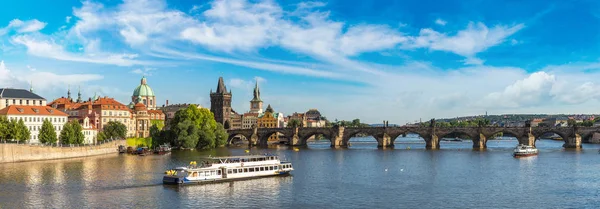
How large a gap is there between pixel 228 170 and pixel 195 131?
67846 millimetres

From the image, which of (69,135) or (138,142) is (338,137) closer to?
(138,142)

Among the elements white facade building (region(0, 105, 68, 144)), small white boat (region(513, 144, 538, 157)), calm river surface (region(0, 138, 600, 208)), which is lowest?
calm river surface (region(0, 138, 600, 208))

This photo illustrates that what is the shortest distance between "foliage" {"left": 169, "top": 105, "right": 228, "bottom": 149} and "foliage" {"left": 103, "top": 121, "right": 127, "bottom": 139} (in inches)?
376

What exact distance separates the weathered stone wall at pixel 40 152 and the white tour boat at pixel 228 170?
106 feet

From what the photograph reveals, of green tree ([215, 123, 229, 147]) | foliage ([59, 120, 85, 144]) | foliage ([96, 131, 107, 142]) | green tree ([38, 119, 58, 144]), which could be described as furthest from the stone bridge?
green tree ([38, 119, 58, 144])

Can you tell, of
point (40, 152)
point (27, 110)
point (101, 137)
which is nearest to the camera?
point (40, 152)

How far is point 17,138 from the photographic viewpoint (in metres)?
94.9

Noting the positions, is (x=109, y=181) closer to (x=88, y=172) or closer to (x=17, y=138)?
(x=88, y=172)

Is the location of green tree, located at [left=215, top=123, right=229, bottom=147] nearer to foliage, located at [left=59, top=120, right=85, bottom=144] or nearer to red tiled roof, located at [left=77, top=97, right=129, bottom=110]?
red tiled roof, located at [left=77, top=97, right=129, bottom=110]

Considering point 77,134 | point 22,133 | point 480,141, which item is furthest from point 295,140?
point 22,133

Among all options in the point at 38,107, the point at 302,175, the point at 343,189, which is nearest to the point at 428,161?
the point at 302,175

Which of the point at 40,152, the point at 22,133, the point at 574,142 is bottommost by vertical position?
the point at 574,142

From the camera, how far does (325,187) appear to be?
2562 inches

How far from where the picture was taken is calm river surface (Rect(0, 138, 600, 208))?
54.3 m
